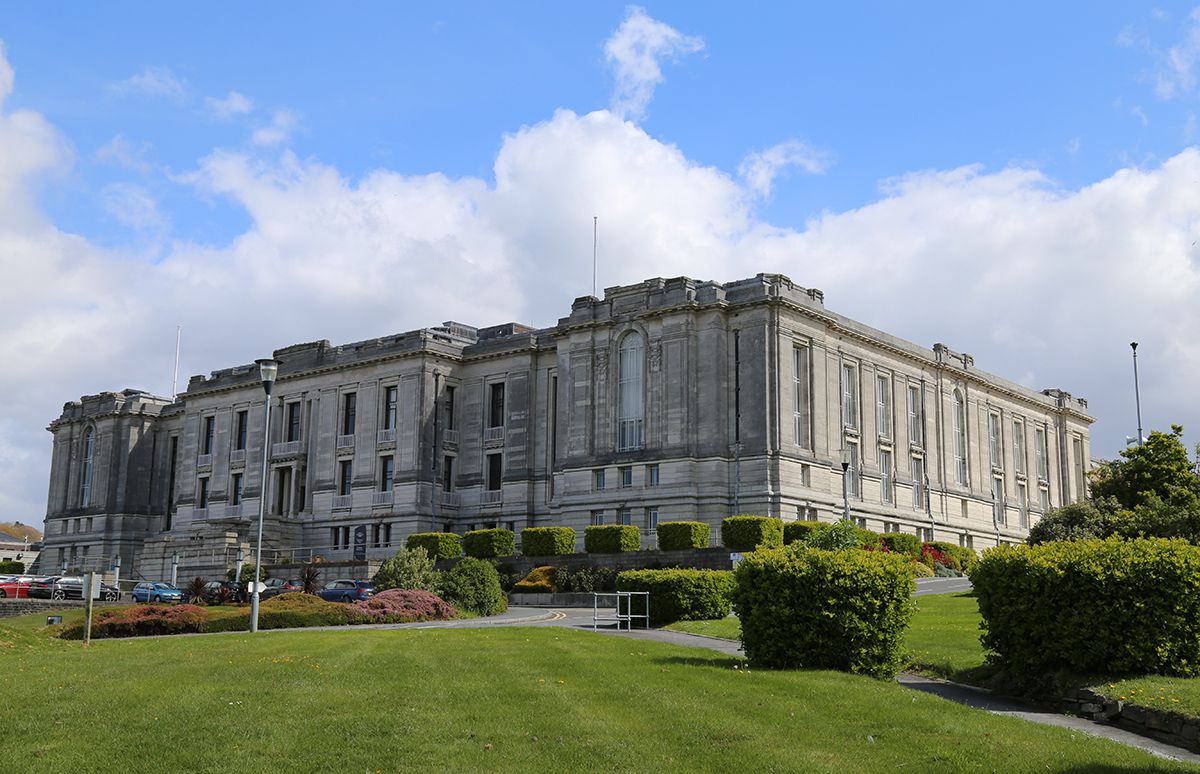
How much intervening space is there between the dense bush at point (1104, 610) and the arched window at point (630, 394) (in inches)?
1788

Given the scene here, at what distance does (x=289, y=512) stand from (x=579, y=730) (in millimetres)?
67896

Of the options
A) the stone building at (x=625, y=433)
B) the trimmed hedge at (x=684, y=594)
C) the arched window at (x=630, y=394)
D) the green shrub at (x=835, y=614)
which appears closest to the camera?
the green shrub at (x=835, y=614)

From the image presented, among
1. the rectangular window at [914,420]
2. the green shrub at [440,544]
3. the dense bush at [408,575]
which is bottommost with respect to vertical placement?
the dense bush at [408,575]

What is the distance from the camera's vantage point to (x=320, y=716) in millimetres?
13430

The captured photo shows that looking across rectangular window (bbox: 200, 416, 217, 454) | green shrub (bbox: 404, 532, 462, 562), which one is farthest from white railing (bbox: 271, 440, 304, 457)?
green shrub (bbox: 404, 532, 462, 562)

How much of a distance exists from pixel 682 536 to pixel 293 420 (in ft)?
125

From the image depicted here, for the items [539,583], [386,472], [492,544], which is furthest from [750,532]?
[386,472]

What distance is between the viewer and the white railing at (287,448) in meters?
78.1

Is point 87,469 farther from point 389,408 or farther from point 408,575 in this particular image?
point 408,575

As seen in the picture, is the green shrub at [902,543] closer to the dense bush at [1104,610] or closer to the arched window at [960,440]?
the arched window at [960,440]

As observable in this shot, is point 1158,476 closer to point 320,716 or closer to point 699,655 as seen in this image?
point 699,655

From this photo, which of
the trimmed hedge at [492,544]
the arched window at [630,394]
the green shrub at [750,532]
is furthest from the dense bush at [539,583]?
the arched window at [630,394]

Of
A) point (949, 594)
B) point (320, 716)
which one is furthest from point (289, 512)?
point (320, 716)

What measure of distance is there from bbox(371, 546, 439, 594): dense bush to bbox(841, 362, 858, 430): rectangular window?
101ft
